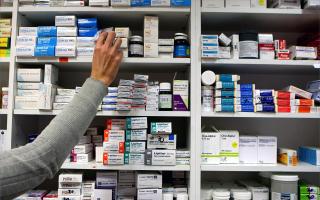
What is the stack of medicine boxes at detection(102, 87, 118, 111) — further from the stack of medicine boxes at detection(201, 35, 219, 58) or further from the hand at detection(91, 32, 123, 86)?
the hand at detection(91, 32, 123, 86)

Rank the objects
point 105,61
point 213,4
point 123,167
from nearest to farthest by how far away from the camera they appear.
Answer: point 105,61 < point 123,167 < point 213,4

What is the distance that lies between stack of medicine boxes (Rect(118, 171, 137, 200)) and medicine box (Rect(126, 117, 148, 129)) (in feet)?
1.12

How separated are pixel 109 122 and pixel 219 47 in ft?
2.90

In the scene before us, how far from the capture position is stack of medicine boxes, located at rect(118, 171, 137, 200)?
179cm

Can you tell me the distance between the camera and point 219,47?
70.1 inches

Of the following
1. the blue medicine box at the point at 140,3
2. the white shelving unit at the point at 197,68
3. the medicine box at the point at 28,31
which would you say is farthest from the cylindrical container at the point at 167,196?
the medicine box at the point at 28,31

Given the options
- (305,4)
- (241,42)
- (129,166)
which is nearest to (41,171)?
(129,166)

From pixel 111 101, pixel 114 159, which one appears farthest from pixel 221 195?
pixel 111 101

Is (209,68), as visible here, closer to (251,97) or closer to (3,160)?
(251,97)

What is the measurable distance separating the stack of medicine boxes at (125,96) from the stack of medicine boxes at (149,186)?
0.45 m

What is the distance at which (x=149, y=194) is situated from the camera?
1.69 meters

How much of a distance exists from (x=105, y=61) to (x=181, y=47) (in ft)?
3.49

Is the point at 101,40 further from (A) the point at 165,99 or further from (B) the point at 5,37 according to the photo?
(B) the point at 5,37

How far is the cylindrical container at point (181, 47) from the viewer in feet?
5.86
